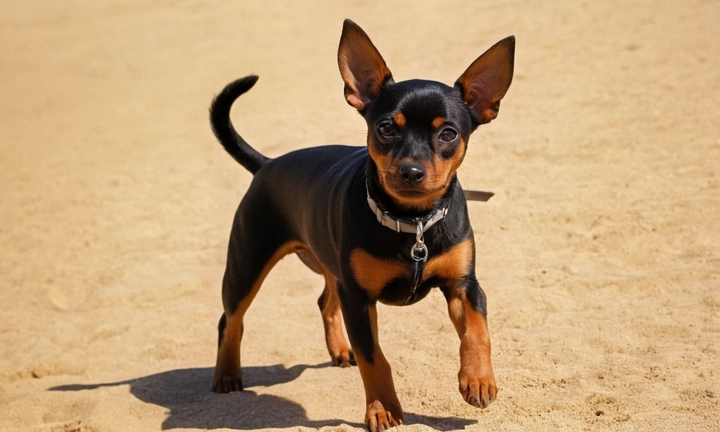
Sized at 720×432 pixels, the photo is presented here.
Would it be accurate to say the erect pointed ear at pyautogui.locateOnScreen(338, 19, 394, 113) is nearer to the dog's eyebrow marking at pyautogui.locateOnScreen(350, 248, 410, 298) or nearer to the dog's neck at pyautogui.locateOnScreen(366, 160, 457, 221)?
the dog's neck at pyautogui.locateOnScreen(366, 160, 457, 221)

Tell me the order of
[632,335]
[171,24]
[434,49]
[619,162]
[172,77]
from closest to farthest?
1. [632,335]
2. [619,162]
3. [434,49]
4. [172,77]
5. [171,24]

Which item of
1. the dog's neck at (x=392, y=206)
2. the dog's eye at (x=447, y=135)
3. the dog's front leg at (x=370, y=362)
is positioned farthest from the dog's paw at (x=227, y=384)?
the dog's eye at (x=447, y=135)

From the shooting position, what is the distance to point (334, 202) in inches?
181

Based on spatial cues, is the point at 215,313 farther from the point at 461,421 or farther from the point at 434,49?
the point at 434,49

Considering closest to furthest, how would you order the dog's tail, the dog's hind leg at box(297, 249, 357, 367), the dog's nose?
the dog's nose, the dog's tail, the dog's hind leg at box(297, 249, 357, 367)

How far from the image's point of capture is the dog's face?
4.01 meters

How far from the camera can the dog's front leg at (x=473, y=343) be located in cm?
399

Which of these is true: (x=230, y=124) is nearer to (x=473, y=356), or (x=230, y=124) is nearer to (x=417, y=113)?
(x=417, y=113)

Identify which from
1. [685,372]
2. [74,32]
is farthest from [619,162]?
[74,32]

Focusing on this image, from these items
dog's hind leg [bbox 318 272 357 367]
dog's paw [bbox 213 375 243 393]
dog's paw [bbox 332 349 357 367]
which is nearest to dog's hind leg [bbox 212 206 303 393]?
dog's paw [bbox 213 375 243 393]

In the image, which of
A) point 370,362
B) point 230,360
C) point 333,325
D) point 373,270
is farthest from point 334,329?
point 373,270

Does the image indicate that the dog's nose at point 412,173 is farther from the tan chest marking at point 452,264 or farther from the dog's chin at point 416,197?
the tan chest marking at point 452,264

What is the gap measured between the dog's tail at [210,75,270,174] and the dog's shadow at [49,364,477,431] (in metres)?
1.29

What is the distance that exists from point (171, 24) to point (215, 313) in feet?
34.0
